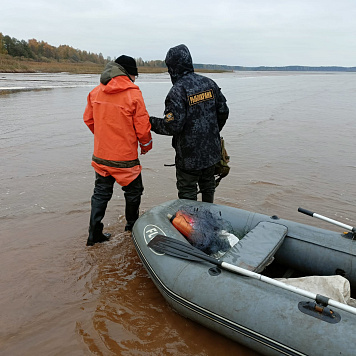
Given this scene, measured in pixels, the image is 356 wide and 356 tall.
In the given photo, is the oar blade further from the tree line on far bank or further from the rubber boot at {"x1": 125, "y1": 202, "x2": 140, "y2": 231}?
the tree line on far bank

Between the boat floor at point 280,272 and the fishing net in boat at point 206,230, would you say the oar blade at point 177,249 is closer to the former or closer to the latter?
the fishing net in boat at point 206,230

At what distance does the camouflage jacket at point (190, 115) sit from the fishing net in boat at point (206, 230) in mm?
607

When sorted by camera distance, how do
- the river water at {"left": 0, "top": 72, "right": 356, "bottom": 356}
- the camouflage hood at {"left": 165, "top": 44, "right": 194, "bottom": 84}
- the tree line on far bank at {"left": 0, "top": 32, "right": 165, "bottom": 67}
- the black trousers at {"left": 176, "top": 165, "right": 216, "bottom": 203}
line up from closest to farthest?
the river water at {"left": 0, "top": 72, "right": 356, "bottom": 356} → the camouflage hood at {"left": 165, "top": 44, "right": 194, "bottom": 84} → the black trousers at {"left": 176, "top": 165, "right": 216, "bottom": 203} → the tree line on far bank at {"left": 0, "top": 32, "right": 165, "bottom": 67}

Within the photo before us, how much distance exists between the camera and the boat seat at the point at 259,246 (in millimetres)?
2699

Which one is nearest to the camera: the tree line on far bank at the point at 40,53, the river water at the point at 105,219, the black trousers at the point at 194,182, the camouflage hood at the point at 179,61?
the river water at the point at 105,219

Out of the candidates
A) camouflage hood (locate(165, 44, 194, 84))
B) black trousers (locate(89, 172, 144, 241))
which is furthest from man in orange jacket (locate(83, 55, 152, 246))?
camouflage hood (locate(165, 44, 194, 84))

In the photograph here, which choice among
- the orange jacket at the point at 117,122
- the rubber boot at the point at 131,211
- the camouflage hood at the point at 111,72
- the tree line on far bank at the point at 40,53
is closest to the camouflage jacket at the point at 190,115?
the orange jacket at the point at 117,122

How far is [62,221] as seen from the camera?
4.63 m

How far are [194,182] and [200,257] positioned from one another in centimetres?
137

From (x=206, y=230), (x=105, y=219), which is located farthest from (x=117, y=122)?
(x=105, y=219)

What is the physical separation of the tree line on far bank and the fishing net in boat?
52.8 m

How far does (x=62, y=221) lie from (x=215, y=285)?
2837mm

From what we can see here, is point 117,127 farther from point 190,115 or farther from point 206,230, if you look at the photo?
point 206,230

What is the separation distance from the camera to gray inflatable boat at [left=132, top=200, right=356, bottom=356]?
2141 millimetres
